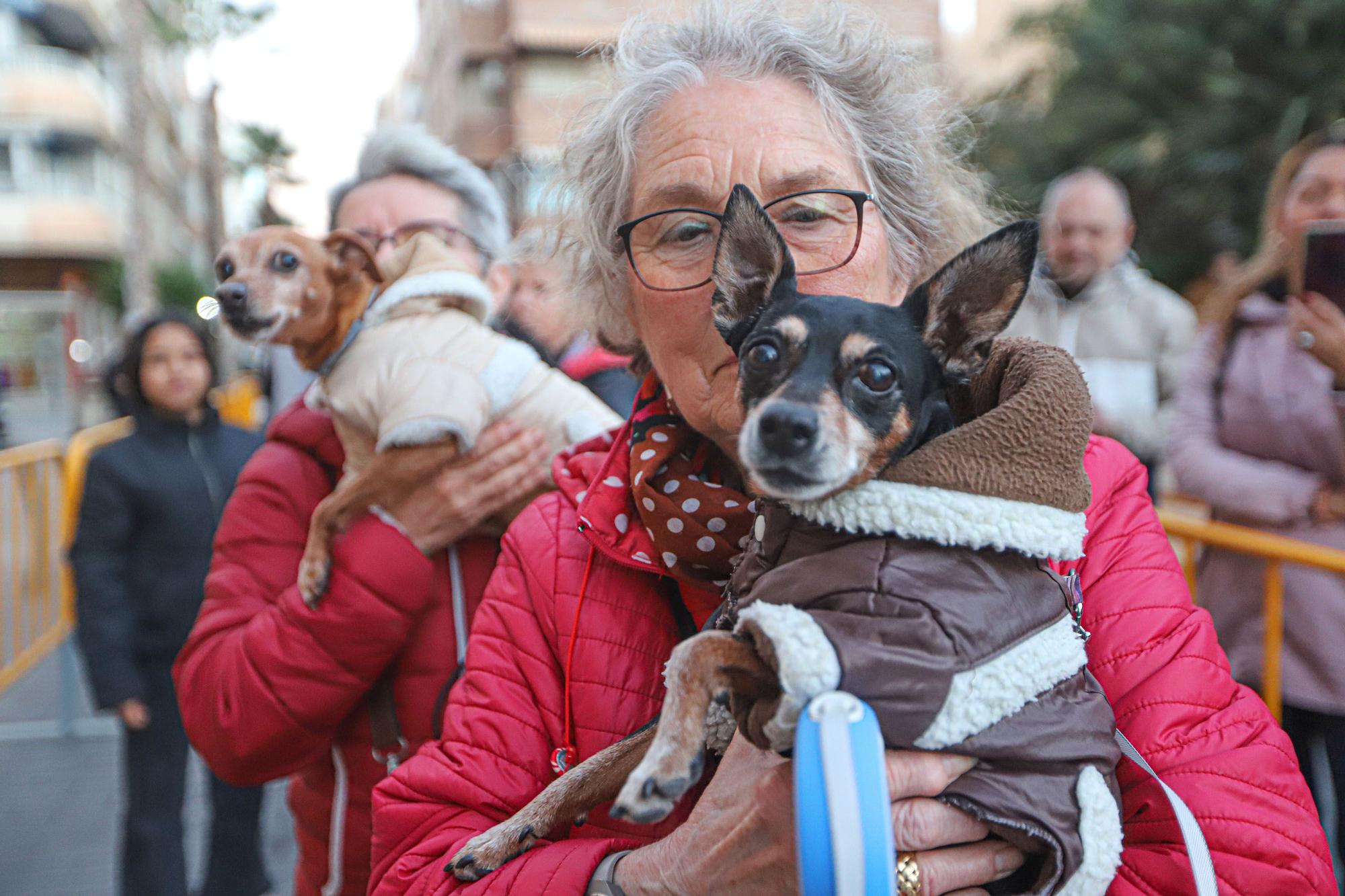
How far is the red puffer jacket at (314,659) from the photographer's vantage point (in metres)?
1.87

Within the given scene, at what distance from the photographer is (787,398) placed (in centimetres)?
121

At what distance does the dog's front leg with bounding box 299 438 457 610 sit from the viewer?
213cm

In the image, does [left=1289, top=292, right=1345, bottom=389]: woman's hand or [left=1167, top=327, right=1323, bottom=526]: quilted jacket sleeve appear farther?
[left=1167, top=327, right=1323, bottom=526]: quilted jacket sleeve

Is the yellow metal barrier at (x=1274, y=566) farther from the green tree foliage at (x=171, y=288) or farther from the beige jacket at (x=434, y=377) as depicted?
the green tree foliage at (x=171, y=288)


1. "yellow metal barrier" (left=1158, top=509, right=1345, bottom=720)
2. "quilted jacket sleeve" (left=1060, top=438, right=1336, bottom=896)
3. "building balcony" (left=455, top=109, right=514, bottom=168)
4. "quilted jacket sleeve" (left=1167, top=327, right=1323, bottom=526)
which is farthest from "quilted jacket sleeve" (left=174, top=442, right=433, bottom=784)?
"building balcony" (left=455, top=109, right=514, bottom=168)

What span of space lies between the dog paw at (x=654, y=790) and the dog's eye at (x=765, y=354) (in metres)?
0.52

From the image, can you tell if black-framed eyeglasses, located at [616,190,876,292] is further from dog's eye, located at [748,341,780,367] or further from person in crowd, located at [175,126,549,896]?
person in crowd, located at [175,126,549,896]

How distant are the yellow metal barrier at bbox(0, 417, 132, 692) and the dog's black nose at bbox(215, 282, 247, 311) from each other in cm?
399

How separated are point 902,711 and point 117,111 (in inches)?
1740

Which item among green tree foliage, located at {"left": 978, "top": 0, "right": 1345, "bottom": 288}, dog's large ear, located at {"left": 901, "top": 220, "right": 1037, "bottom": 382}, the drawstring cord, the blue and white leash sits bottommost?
the drawstring cord

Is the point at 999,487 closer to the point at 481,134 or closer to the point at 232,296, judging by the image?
the point at 232,296

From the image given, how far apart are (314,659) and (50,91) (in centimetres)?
3906

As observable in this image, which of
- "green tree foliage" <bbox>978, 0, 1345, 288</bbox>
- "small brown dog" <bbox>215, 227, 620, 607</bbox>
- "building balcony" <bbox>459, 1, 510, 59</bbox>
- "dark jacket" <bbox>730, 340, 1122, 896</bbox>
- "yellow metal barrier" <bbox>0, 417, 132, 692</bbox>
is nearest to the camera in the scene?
"dark jacket" <bbox>730, 340, 1122, 896</bbox>

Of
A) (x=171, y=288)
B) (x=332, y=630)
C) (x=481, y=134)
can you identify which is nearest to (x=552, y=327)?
(x=332, y=630)
